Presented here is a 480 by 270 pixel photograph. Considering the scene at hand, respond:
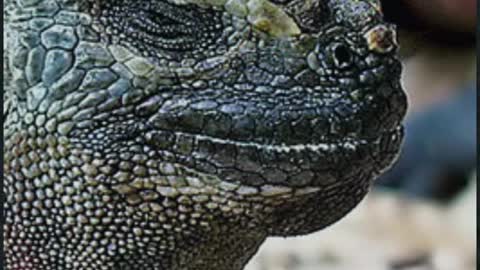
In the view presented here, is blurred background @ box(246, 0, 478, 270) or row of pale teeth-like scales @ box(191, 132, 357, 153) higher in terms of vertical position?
row of pale teeth-like scales @ box(191, 132, 357, 153)

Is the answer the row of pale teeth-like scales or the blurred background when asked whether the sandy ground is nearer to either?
the blurred background

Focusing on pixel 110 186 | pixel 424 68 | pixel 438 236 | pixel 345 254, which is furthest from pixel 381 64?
pixel 424 68

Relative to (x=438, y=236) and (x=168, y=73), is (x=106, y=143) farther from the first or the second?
(x=438, y=236)

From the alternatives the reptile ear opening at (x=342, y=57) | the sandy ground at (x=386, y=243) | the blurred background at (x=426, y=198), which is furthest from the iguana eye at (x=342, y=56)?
the sandy ground at (x=386, y=243)

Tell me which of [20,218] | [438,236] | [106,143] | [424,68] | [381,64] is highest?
[381,64]

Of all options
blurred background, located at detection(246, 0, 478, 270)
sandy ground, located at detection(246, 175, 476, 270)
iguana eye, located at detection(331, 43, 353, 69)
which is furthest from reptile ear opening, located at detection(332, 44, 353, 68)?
sandy ground, located at detection(246, 175, 476, 270)

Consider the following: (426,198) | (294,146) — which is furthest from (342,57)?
(426,198)

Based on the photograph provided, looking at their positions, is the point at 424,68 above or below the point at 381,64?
below
